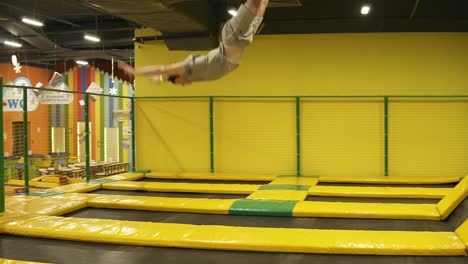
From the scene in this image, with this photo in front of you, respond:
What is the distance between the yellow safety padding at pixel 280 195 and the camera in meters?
5.54

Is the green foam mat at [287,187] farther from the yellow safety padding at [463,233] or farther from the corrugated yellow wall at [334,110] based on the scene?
the yellow safety padding at [463,233]

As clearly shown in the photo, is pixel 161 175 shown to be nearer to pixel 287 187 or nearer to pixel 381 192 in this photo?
pixel 287 187

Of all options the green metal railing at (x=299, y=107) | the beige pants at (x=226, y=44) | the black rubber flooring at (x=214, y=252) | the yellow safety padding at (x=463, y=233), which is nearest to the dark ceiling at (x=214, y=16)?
the green metal railing at (x=299, y=107)

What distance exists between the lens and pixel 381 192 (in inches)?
234

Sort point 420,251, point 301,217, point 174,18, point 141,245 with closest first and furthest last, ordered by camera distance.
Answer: point 420,251, point 141,245, point 301,217, point 174,18

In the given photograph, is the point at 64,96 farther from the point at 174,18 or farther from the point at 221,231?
the point at 221,231

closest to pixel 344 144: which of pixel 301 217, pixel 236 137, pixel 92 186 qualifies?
pixel 236 137

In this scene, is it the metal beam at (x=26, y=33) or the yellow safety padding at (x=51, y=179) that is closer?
the yellow safety padding at (x=51, y=179)

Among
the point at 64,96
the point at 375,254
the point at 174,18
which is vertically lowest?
the point at 375,254

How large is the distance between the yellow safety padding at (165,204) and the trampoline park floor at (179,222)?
0.04ft

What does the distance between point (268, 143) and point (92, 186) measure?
3.00 m

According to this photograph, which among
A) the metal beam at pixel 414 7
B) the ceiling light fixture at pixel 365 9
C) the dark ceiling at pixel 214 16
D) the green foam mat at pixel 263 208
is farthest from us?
the ceiling light fixture at pixel 365 9

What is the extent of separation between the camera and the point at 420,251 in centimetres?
350

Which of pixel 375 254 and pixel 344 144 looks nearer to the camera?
pixel 375 254
